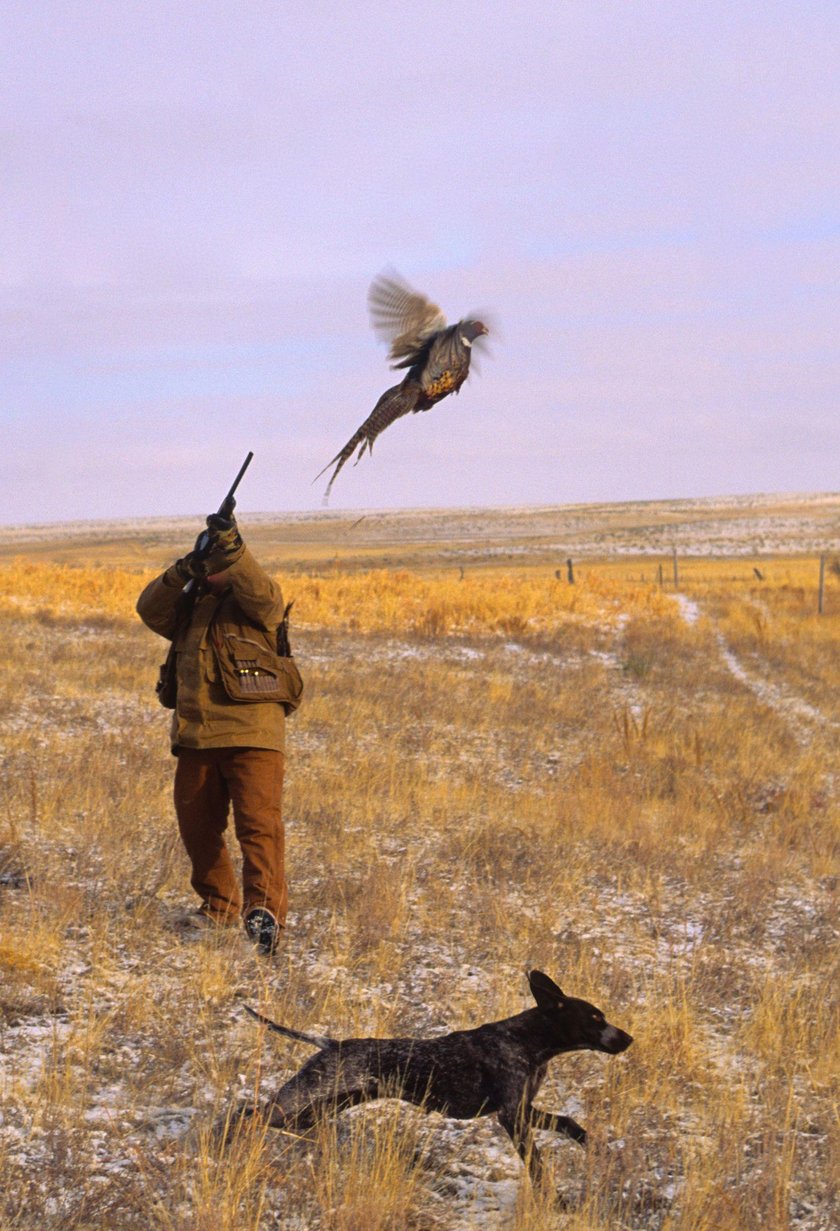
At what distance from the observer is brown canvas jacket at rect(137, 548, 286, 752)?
475cm

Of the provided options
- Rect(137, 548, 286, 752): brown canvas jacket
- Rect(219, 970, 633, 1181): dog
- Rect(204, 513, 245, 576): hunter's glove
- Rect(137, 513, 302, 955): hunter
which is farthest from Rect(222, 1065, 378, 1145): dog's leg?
Rect(204, 513, 245, 576): hunter's glove

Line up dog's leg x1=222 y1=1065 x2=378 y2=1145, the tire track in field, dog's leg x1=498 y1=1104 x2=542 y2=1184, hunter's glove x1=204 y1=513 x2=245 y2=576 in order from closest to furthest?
dog's leg x1=498 y1=1104 x2=542 y2=1184, dog's leg x1=222 y1=1065 x2=378 y2=1145, hunter's glove x1=204 y1=513 x2=245 y2=576, the tire track in field

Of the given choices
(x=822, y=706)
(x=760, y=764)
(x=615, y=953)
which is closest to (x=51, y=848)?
(x=615, y=953)

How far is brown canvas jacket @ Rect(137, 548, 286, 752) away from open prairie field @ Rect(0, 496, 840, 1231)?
0.96 meters

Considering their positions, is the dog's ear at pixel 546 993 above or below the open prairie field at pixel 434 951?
above

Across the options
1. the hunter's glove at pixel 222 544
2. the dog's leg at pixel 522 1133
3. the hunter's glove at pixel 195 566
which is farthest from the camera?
the hunter's glove at pixel 195 566

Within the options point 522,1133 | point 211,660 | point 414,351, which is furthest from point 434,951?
point 414,351

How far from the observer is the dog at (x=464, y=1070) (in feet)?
9.84

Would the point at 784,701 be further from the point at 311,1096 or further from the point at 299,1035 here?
the point at 299,1035

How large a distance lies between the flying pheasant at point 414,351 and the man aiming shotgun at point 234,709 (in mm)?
3053

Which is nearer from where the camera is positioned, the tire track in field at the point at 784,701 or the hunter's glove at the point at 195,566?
the hunter's glove at the point at 195,566

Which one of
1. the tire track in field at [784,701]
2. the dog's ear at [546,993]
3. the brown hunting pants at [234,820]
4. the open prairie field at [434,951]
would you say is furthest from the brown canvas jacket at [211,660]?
the tire track in field at [784,701]

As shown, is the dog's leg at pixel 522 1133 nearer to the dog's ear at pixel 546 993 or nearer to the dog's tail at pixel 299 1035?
the dog's ear at pixel 546 993

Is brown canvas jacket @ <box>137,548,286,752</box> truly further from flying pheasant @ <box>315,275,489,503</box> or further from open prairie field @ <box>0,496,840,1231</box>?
flying pheasant @ <box>315,275,489,503</box>
